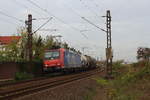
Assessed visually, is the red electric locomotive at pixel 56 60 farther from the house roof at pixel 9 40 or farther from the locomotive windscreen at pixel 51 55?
the house roof at pixel 9 40

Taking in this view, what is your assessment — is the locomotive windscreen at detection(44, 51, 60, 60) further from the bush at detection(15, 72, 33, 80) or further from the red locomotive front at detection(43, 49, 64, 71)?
the bush at detection(15, 72, 33, 80)

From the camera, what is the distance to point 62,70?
3638 cm

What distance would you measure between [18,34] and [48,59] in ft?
63.4

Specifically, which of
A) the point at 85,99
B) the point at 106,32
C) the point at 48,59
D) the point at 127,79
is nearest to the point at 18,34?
the point at 48,59

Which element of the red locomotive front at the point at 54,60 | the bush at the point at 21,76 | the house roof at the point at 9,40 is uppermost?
the house roof at the point at 9,40

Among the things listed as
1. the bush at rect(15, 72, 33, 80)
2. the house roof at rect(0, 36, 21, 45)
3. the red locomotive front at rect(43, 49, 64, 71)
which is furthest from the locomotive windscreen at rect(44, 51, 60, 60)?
the house roof at rect(0, 36, 21, 45)

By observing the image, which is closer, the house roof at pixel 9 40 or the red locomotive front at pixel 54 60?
the red locomotive front at pixel 54 60

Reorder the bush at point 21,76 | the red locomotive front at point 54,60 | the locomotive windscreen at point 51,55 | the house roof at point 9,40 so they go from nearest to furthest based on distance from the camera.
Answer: the bush at point 21,76 < the red locomotive front at point 54,60 < the locomotive windscreen at point 51,55 < the house roof at point 9,40

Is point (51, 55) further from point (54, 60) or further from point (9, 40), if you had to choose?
point (9, 40)

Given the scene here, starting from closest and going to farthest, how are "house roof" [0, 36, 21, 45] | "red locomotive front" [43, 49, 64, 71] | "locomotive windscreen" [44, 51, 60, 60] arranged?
"red locomotive front" [43, 49, 64, 71], "locomotive windscreen" [44, 51, 60, 60], "house roof" [0, 36, 21, 45]

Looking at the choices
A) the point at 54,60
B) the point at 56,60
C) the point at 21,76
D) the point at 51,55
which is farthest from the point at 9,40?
the point at 21,76

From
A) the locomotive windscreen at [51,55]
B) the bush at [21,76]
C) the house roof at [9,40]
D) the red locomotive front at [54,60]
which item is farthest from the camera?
the house roof at [9,40]

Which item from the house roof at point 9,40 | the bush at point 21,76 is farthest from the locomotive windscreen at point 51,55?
the house roof at point 9,40

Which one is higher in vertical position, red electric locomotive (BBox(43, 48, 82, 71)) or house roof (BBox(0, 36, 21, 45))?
house roof (BBox(0, 36, 21, 45))
